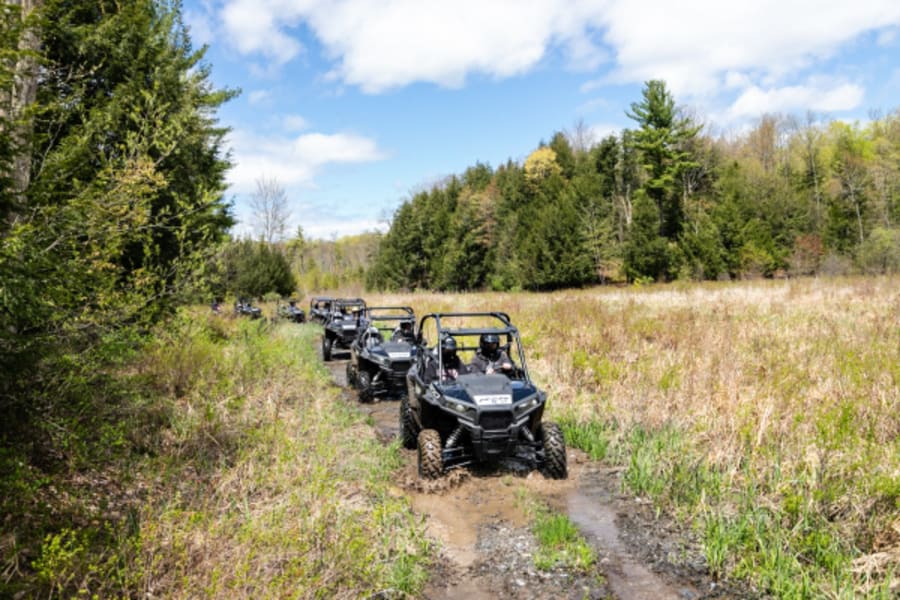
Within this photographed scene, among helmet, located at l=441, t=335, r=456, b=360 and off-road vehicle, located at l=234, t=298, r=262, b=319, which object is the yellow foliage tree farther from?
helmet, located at l=441, t=335, r=456, b=360

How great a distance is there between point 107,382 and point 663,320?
11.0 m

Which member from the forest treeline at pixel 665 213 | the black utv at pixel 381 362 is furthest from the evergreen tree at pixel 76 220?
the forest treeline at pixel 665 213

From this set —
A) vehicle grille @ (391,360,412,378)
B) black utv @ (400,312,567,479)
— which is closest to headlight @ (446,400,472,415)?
black utv @ (400,312,567,479)

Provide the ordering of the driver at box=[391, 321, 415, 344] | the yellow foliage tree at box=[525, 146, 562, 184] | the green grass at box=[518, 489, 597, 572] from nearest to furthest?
the green grass at box=[518, 489, 597, 572], the driver at box=[391, 321, 415, 344], the yellow foliage tree at box=[525, 146, 562, 184]

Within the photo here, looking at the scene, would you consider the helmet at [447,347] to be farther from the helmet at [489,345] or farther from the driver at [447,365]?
the helmet at [489,345]

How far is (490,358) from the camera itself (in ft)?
23.4

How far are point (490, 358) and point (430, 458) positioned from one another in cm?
185

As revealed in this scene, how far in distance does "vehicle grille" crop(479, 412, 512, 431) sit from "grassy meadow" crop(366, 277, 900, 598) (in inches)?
59.7

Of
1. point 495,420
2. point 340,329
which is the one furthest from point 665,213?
point 495,420

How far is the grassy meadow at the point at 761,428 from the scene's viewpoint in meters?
4.01

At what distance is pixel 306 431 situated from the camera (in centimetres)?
678

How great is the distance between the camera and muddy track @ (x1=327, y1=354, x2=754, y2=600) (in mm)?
4020

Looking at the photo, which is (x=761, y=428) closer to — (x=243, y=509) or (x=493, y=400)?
(x=493, y=400)

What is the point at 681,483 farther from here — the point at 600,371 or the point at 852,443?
the point at 600,371
